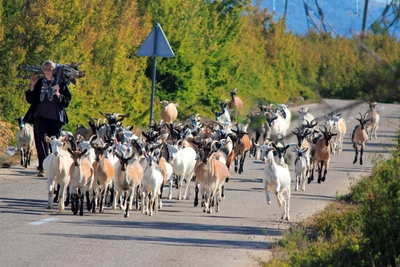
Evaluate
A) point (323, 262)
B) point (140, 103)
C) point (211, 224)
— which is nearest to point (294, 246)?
point (323, 262)

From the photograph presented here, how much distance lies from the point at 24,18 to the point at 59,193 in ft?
33.4

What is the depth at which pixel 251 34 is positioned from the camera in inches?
2158

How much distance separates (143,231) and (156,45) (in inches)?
415

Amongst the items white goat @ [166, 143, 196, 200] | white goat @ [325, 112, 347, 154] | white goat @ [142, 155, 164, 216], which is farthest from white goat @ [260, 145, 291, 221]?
white goat @ [325, 112, 347, 154]

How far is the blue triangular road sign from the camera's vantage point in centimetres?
2341

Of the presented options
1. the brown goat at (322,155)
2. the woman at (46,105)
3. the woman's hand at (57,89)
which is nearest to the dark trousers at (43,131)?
the woman at (46,105)

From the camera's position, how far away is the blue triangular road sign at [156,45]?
23406mm

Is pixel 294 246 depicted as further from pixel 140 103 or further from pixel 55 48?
pixel 140 103

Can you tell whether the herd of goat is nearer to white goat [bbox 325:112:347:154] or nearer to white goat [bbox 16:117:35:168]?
white goat [bbox 16:117:35:168]

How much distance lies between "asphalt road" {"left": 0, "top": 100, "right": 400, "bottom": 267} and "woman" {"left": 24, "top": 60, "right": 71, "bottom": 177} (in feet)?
3.56

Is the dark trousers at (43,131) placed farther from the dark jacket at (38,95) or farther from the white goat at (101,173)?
the white goat at (101,173)

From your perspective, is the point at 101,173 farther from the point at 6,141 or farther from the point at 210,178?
the point at 6,141

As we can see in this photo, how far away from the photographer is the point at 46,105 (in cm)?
1850

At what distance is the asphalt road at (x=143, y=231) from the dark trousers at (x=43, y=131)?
0.74m
